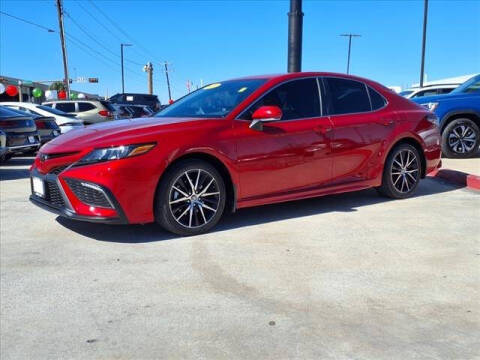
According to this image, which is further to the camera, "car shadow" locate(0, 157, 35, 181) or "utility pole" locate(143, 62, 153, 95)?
"utility pole" locate(143, 62, 153, 95)

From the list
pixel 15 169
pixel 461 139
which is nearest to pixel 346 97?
pixel 461 139

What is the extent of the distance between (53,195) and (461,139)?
8.11 m

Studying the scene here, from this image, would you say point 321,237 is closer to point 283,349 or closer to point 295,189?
point 295,189

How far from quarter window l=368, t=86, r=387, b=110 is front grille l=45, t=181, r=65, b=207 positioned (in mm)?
3654

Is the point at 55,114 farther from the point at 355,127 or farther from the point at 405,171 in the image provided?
the point at 405,171

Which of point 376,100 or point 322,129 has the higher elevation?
point 376,100

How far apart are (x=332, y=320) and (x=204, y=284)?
961 mm

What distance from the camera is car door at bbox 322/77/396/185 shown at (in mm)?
5258

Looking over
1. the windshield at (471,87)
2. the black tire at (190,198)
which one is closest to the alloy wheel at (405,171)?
the black tire at (190,198)

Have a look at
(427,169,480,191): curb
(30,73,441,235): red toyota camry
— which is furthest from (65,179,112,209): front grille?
(427,169,480,191): curb

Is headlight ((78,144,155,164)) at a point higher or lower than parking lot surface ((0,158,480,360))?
higher

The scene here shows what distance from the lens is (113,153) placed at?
4035mm

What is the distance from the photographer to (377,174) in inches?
222

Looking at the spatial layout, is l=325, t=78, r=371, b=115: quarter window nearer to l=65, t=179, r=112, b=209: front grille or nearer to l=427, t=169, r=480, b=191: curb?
l=427, t=169, r=480, b=191: curb
